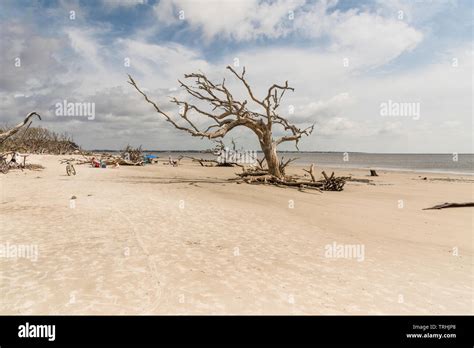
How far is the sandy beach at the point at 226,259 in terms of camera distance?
386 cm

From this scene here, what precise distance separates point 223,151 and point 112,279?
104 feet

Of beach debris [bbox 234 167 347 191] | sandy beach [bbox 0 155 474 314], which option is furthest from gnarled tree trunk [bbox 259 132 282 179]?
sandy beach [bbox 0 155 474 314]

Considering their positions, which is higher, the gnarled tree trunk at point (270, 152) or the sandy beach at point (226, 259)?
the gnarled tree trunk at point (270, 152)

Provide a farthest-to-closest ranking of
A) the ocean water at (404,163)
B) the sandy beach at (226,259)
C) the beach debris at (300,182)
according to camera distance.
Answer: the ocean water at (404,163), the beach debris at (300,182), the sandy beach at (226,259)

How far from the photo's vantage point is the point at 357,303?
12.8ft

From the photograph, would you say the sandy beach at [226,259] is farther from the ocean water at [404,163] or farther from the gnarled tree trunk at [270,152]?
the ocean water at [404,163]

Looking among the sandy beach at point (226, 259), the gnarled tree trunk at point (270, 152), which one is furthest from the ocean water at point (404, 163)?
the sandy beach at point (226, 259)

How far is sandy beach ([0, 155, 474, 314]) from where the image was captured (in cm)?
386

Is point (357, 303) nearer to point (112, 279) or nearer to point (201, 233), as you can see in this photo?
point (112, 279)

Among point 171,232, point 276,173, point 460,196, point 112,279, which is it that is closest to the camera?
point 112,279

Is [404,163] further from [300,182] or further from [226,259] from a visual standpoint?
[226,259]
